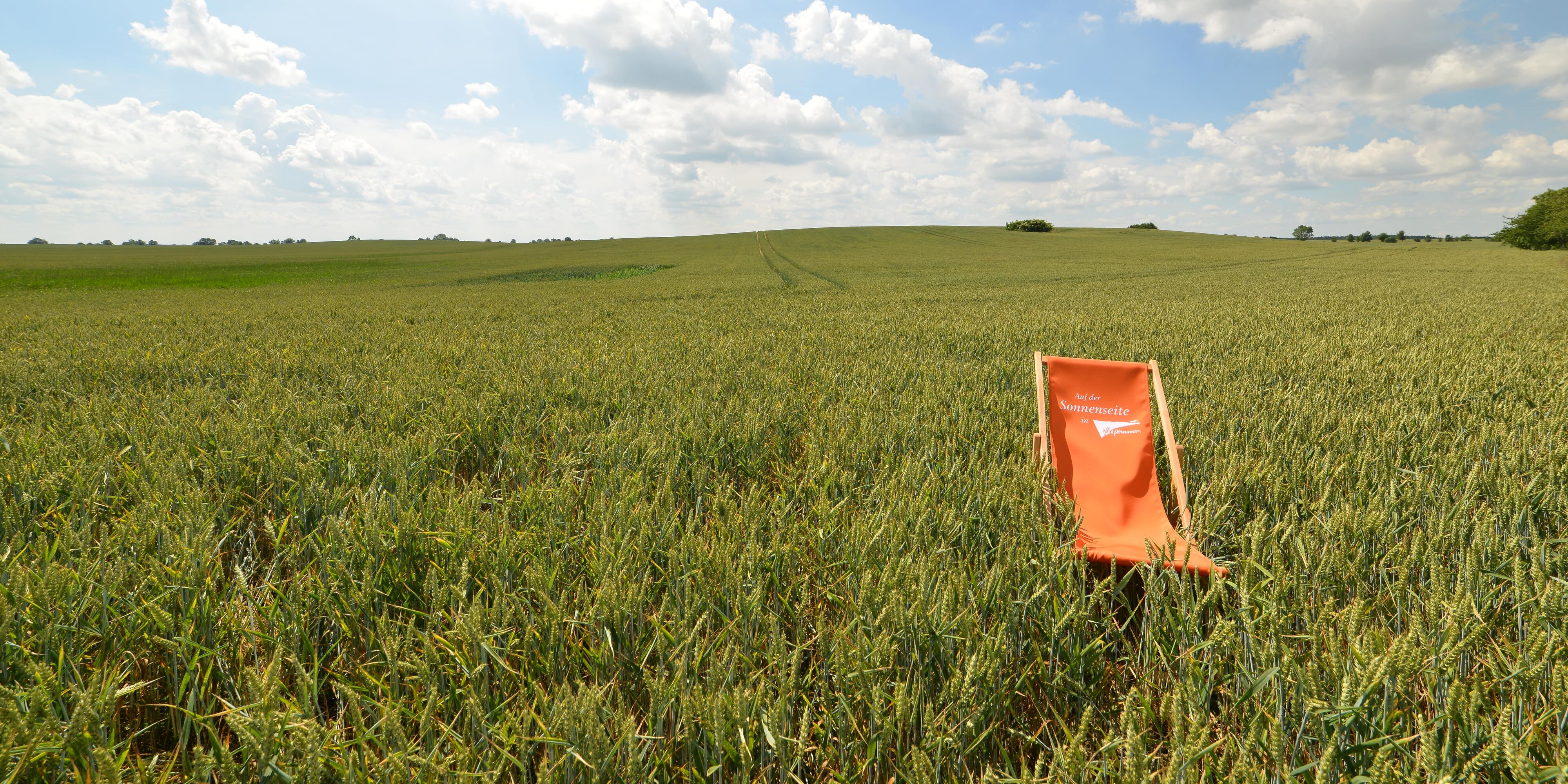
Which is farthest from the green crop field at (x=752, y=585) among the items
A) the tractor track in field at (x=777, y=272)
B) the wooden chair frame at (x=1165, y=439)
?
→ the tractor track in field at (x=777, y=272)

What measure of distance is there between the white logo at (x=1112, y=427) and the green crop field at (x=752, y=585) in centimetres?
37

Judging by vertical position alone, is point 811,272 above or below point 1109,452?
above

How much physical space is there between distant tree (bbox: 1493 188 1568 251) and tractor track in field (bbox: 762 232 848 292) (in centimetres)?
5426

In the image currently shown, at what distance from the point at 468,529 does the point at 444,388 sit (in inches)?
112

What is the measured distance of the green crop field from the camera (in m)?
1.28

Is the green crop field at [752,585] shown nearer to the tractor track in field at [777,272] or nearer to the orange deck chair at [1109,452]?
the orange deck chair at [1109,452]

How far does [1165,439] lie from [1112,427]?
24cm

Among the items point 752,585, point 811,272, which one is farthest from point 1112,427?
point 811,272

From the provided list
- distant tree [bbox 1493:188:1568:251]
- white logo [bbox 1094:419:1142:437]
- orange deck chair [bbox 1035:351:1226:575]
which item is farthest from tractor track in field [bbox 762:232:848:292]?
distant tree [bbox 1493:188:1568:251]

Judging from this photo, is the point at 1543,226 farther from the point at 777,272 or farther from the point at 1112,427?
the point at 1112,427

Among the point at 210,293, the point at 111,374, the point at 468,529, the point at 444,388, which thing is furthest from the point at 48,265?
the point at 468,529

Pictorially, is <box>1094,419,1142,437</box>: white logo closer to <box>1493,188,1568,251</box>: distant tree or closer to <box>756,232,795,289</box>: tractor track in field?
<box>756,232,795,289</box>: tractor track in field

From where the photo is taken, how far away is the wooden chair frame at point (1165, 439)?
8.45ft

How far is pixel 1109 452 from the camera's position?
9.95ft
